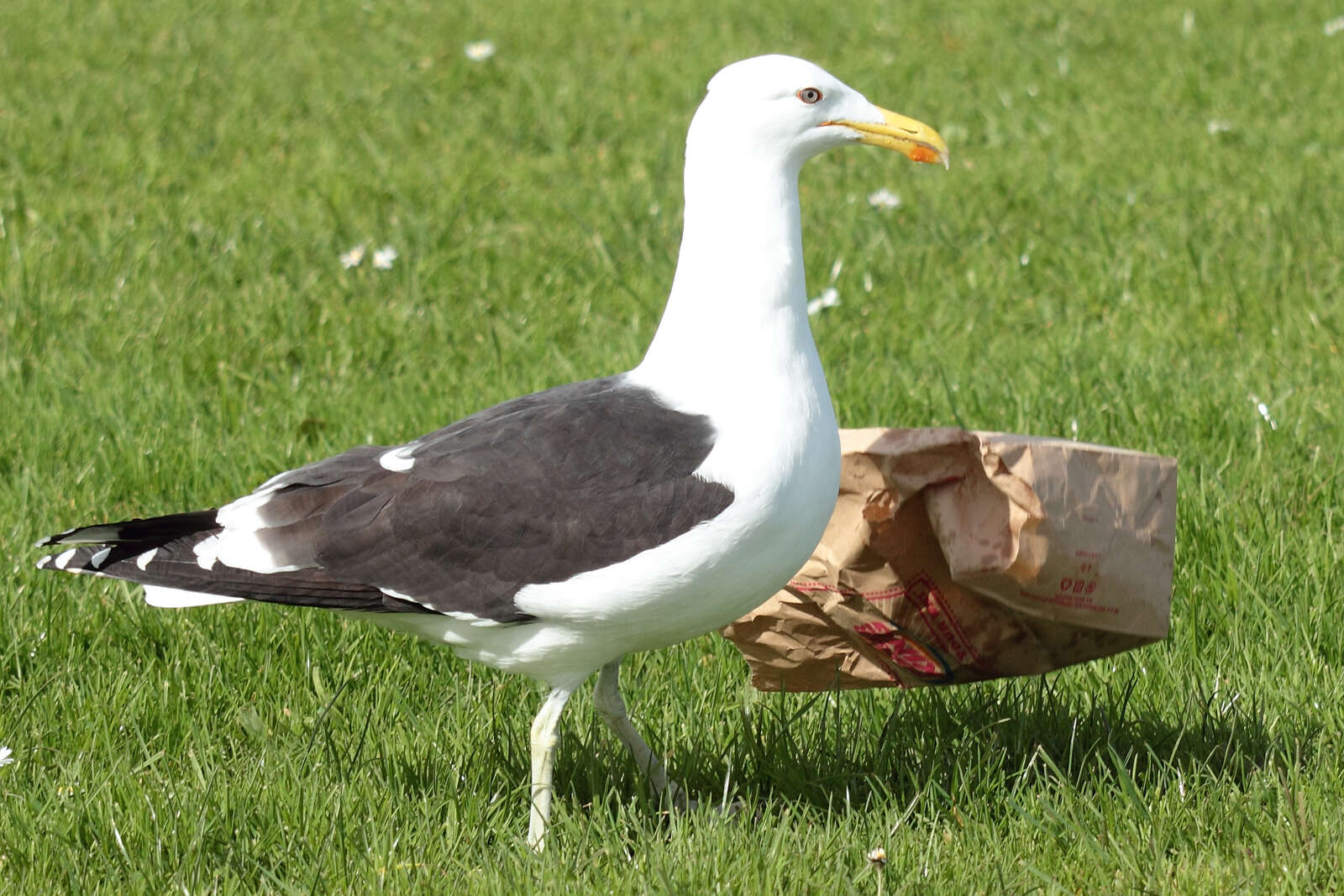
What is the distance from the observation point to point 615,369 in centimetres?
575

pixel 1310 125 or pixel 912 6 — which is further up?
pixel 912 6

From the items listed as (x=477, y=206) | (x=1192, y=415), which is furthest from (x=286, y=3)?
(x=1192, y=415)

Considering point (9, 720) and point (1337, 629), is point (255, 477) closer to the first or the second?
point (9, 720)

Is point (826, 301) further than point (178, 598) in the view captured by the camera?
Yes

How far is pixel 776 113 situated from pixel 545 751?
1.46 metres

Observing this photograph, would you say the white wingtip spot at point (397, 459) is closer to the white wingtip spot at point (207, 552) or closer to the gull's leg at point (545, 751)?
the white wingtip spot at point (207, 552)

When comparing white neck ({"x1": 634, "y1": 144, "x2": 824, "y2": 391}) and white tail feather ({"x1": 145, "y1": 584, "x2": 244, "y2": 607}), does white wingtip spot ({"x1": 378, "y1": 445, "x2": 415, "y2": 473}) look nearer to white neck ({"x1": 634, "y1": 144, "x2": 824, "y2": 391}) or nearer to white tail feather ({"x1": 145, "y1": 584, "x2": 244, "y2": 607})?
white tail feather ({"x1": 145, "y1": 584, "x2": 244, "y2": 607})

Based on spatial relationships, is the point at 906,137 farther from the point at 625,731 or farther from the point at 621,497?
the point at 625,731

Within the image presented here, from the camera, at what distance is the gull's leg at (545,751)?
3.35 m

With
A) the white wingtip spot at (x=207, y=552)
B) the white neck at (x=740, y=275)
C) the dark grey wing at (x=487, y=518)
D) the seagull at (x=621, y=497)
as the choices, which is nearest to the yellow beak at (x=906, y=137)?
the seagull at (x=621, y=497)

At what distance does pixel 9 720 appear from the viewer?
3758 millimetres

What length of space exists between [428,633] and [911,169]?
5297 millimetres

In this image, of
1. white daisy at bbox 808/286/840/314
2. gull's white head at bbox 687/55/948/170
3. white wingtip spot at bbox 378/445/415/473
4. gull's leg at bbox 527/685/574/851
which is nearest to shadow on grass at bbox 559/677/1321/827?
gull's leg at bbox 527/685/574/851

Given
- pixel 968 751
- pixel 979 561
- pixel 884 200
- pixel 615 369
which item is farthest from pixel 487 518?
pixel 884 200
